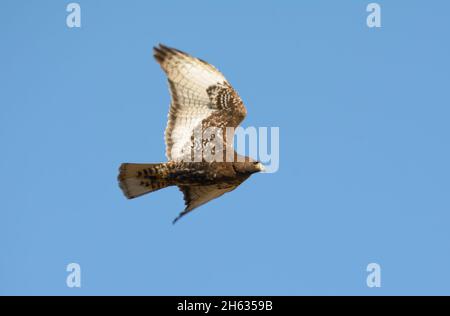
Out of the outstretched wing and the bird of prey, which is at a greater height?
the bird of prey

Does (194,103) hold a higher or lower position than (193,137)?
higher

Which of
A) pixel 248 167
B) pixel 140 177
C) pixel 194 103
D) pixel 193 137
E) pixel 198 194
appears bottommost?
pixel 198 194

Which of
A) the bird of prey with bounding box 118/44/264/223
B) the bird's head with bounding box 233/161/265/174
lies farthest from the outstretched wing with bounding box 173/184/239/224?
the bird's head with bounding box 233/161/265/174

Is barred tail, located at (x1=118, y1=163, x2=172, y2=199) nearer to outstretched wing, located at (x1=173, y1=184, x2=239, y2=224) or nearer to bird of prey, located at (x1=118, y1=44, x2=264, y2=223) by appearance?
bird of prey, located at (x1=118, y1=44, x2=264, y2=223)

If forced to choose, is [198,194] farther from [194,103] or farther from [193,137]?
[194,103]

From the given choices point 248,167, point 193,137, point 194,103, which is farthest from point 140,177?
point 248,167
